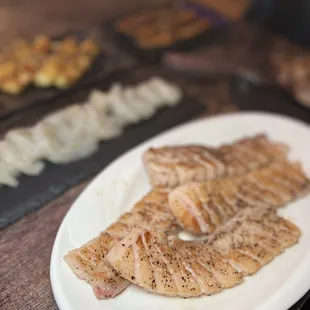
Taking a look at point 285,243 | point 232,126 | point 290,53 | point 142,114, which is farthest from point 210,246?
point 290,53

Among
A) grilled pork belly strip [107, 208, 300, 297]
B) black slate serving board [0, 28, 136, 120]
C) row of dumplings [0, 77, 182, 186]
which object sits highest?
black slate serving board [0, 28, 136, 120]

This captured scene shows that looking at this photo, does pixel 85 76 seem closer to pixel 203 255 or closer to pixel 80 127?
pixel 80 127

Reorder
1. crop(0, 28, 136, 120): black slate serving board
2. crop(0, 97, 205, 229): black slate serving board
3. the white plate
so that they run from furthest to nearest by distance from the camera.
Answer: crop(0, 28, 136, 120): black slate serving board → crop(0, 97, 205, 229): black slate serving board → the white plate

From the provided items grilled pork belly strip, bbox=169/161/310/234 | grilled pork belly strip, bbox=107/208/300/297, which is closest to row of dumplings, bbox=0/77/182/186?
grilled pork belly strip, bbox=169/161/310/234

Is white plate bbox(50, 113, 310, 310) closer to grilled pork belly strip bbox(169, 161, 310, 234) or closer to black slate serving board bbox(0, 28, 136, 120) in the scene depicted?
grilled pork belly strip bbox(169, 161, 310, 234)

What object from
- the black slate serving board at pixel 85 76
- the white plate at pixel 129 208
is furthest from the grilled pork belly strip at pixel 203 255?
the black slate serving board at pixel 85 76

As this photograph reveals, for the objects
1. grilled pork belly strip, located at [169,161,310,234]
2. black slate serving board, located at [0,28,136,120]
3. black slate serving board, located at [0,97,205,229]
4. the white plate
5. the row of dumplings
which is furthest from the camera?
black slate serving board, located at [0,28,136,120]

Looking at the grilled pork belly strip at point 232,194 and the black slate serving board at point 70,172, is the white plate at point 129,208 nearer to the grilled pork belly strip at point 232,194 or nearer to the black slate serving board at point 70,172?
the grilled pork belly strip at point 232,194
